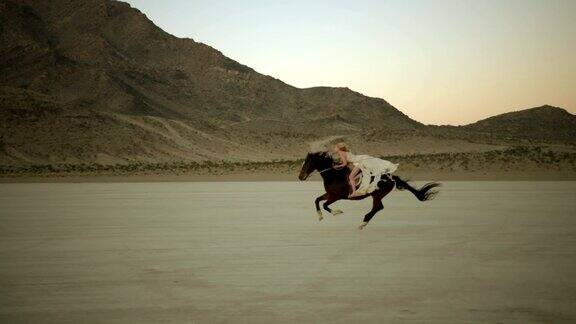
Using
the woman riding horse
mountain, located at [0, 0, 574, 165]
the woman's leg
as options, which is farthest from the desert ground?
mountain, located at [0, 0, 574, 165]

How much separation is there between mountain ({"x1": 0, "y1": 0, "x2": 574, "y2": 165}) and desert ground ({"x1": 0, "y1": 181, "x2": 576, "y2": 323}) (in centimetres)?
7075

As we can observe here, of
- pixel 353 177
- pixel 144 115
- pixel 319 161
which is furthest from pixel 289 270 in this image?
pixel 144 115

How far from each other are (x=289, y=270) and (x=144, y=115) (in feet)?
439

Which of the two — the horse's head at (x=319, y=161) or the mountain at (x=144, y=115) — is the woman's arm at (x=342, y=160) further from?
the mountain at (x=144, y=115)

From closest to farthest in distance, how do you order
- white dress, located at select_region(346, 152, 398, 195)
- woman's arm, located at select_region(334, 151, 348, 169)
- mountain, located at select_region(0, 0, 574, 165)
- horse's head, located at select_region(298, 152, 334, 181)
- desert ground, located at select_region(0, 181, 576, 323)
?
1. desert ground, located at select_region(0, 181, 576, 323)
2. white dress, located at select_region(346, 152, 398, 195)
3. woman's arm, located at select_region(334, 151, 348, 169)
4. horse's head, located at select_region(298, 152, 334, 181)
5. mountain, located at select_region(0, 0, 574, 165)

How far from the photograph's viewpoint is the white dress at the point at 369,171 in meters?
14.0

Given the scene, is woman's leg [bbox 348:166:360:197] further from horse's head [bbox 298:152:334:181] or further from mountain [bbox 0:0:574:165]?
mountain [bbox 0:0:574:165]

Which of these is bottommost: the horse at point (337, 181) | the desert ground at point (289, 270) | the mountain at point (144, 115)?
the desert ground at point (289, 270)

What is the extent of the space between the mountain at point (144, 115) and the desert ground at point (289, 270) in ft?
232

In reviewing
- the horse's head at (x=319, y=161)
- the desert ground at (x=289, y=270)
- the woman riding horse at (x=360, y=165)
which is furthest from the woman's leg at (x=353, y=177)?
the desert ground at (x=289, y=270)

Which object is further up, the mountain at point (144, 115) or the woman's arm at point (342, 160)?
the mountain at point (144, 115)

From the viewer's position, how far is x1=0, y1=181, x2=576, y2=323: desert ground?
6.90 m

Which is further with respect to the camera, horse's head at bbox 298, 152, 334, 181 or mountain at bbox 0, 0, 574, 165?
mountain at bbox 0, 0, 574, 165

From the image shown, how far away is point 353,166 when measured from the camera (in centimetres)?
1445
